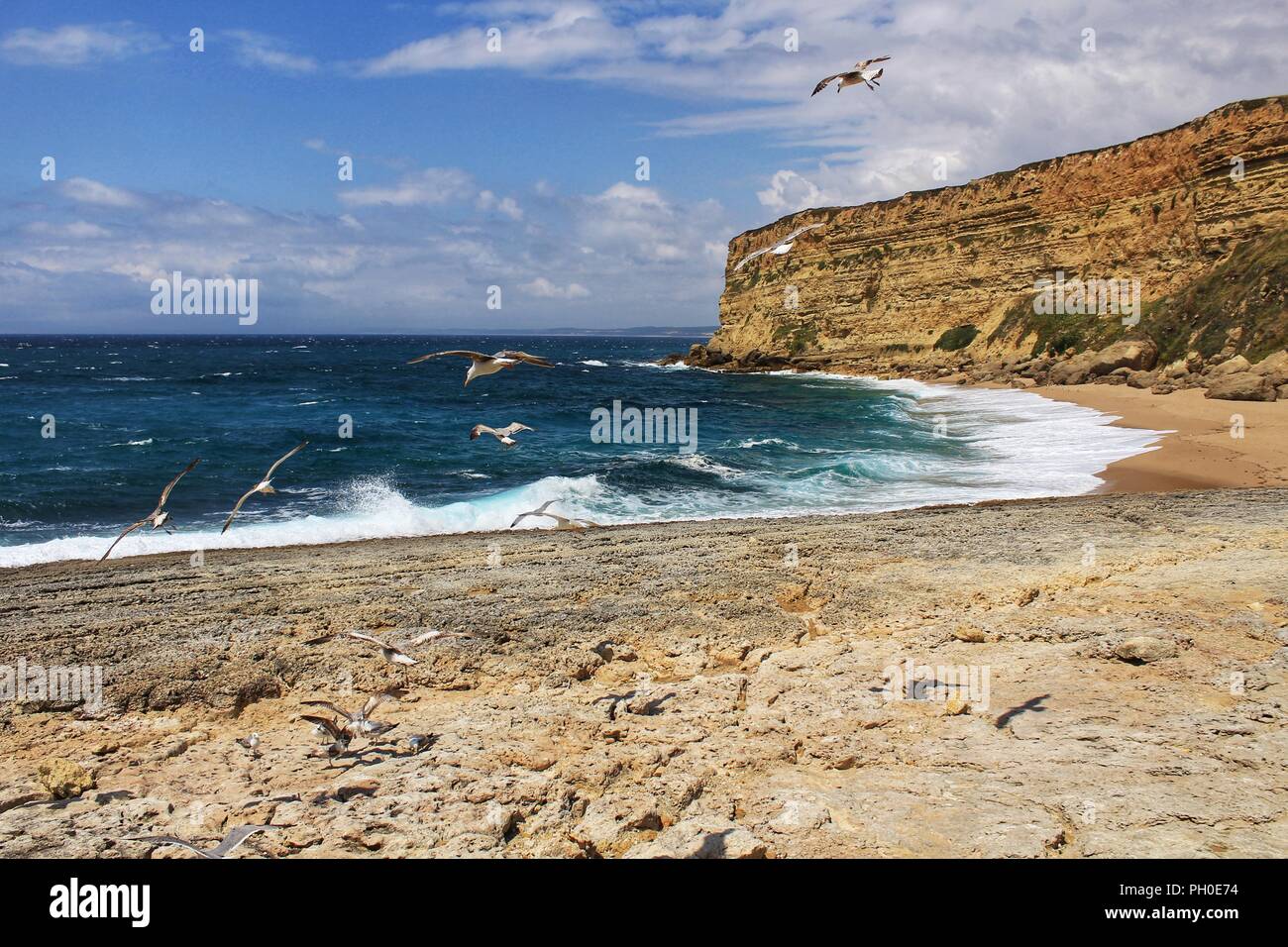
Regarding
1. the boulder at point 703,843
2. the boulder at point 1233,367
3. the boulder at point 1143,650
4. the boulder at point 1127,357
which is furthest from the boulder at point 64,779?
the boulder at point 1127,357

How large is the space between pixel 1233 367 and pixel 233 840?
36337 millimetres

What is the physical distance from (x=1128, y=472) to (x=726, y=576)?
15071mm

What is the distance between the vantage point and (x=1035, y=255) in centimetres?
4859

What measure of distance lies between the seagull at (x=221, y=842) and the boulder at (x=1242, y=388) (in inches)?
1283

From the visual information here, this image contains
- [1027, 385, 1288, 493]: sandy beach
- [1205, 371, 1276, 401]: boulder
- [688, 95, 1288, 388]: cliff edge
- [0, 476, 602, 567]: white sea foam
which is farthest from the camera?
[688, 95, 1288, 388]: cliff edge

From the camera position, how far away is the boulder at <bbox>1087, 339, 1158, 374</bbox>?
36875 mm

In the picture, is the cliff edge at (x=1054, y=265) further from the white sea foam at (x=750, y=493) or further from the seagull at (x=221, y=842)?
the seagull at (x=221, y=842)

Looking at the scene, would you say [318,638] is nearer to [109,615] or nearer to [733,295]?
[109,615]

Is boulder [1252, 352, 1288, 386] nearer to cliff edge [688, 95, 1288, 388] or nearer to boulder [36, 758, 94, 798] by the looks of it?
cliff edge [688, 95, 1288, 388]

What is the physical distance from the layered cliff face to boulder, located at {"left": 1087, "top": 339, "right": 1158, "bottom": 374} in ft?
3.27

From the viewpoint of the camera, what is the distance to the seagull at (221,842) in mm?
3650

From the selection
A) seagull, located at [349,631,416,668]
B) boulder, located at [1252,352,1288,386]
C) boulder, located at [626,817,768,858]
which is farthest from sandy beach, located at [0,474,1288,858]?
boulder, located at [1252,352,1288,386]

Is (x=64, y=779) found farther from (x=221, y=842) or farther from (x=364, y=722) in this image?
(x=364, y=722)

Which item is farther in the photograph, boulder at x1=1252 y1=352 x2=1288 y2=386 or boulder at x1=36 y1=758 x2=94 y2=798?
boulder at x1=1252 y1=352 x2=1288 y2=386
